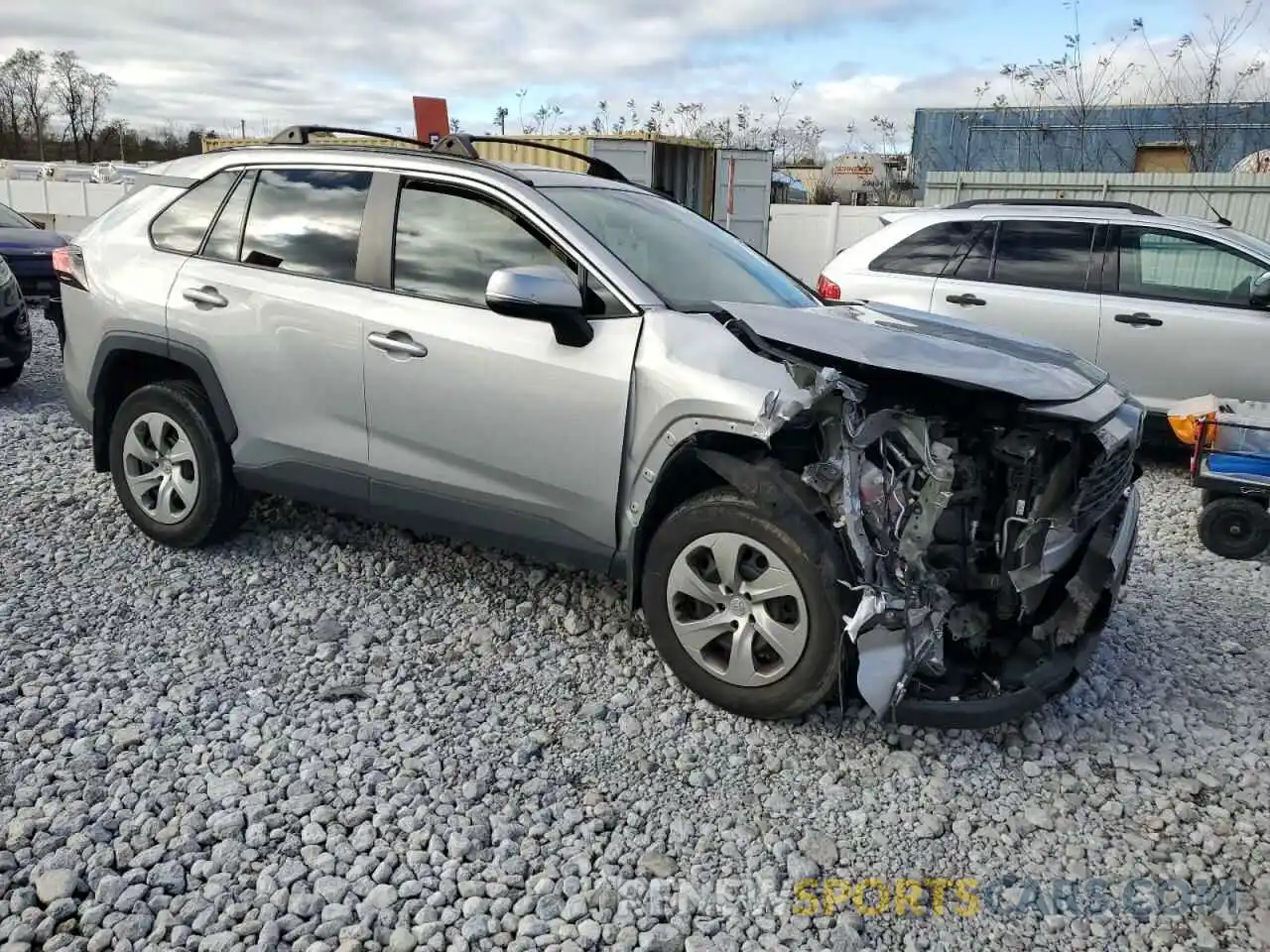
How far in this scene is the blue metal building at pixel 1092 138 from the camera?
21.5 m

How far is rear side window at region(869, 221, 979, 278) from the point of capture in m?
7.07

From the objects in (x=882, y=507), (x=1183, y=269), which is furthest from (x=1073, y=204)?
(x=882, y=507)

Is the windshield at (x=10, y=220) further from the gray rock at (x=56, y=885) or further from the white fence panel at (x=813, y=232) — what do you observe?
the white fence panel at (x=813, y=232)

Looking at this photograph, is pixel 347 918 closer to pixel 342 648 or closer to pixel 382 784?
pixel 382 784

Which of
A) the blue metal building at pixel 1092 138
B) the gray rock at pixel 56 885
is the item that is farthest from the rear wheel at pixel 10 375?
the blue metal building at pixel 1092 138

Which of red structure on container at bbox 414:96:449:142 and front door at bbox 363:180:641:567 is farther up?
red structure on container at bbox 414:96:449:142

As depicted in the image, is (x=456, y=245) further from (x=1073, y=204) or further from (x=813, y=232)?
(x=813, y=232)

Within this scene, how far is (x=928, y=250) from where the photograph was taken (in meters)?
7.12

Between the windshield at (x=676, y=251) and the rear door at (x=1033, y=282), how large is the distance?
2.84 m

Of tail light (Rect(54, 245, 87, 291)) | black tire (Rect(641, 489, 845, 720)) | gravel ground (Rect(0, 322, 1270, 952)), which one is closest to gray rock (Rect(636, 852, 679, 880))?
gravel ground (Rect(0, 322, 1270, 952))

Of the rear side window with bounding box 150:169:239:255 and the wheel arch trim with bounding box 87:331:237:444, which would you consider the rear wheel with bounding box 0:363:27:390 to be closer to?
the wheel arch trim with bounding box 87:331:237:444

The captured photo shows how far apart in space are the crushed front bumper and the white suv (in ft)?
9.59

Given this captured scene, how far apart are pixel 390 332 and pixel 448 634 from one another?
121 cm

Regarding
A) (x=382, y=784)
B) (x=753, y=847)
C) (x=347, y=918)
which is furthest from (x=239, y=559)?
(x=753, y=847)
